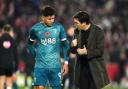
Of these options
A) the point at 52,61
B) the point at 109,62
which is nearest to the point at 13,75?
the point at 52,61

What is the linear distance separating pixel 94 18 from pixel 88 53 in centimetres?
1890

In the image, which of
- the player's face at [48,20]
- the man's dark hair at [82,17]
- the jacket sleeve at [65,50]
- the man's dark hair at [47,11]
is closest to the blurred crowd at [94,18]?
the jacket sleeve at [65,50]

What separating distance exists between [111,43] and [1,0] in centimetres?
512

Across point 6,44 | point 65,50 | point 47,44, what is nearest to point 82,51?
point 65,50

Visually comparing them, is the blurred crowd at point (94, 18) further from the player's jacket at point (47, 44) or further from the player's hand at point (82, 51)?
the player's hand at point (82, 51)

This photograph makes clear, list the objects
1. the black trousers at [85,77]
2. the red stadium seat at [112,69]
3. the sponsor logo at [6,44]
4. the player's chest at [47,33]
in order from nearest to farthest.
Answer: the black trousers at [85,77] < the player's chest at [47,33] < the sponsor logo at [6,44] < the red stadium seat at [112,69]

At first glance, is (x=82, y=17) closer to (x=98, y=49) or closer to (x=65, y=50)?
(x=98, y=49)

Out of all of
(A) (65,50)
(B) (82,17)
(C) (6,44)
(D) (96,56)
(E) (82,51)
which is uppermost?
(C) (6,44)

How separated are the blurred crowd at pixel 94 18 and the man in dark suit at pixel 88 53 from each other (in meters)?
13.5

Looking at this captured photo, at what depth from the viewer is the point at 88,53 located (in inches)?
557

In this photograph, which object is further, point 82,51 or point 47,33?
point 47,33

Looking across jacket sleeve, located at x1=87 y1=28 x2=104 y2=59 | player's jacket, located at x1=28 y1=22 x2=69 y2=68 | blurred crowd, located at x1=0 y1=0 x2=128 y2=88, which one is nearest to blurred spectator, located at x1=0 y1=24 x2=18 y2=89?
player's jacket, located at x1=28 y1=22 x2=69 y2=68

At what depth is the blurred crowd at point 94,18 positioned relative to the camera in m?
29.7

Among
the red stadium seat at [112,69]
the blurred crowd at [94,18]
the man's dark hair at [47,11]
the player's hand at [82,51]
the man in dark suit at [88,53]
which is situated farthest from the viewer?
the red stadium seat at [112,69]
